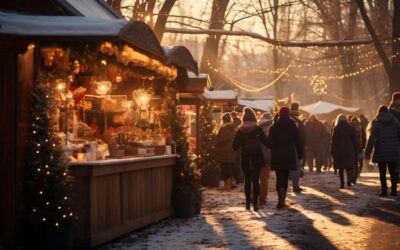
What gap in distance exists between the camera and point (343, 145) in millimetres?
19469

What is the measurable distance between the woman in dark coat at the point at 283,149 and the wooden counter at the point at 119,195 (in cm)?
227

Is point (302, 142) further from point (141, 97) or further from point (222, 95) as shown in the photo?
point (222, 95)

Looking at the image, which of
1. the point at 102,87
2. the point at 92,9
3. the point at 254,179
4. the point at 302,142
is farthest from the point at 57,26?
the point at 302,142

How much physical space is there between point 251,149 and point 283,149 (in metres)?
0.83

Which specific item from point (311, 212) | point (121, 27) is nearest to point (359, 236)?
point (311, 212)

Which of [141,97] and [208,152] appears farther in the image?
[208,152]

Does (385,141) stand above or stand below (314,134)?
below

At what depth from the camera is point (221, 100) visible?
25.4 m

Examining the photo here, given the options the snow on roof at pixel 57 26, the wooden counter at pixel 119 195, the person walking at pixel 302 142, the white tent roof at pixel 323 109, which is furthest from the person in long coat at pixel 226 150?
the white tent roof at pixel 323 109

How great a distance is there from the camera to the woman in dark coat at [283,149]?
15305mm

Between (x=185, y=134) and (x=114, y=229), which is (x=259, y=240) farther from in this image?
(x=185, y=134)

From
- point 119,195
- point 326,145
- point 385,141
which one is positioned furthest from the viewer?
point 326,145

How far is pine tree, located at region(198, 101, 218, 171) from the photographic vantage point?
2112 centimetres

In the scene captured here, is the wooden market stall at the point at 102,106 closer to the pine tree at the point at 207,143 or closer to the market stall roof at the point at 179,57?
the market stall roof at the point at 179,57
